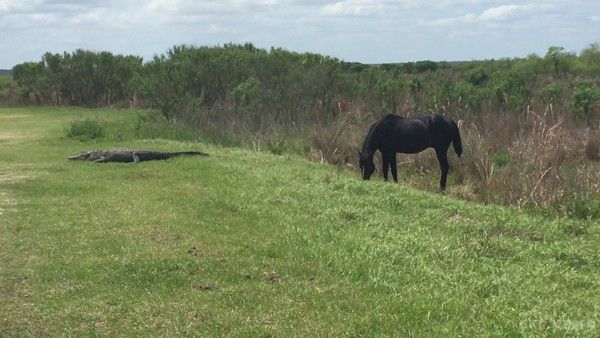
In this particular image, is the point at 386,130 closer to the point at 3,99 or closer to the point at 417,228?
the point at 417,228

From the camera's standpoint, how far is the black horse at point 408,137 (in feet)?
42.1

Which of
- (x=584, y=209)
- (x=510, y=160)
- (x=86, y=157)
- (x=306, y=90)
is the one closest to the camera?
(x=584, y=209)

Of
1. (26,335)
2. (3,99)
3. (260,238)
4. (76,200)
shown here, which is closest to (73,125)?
(76,200)

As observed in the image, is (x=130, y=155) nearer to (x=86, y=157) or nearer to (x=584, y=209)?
(x=86, y=157)

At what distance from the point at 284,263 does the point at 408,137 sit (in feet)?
20.7

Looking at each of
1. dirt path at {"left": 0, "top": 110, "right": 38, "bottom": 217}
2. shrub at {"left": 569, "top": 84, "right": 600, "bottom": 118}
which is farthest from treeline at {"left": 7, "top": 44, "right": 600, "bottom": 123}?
dirt path at {"left": 0, "top": 110, "right": 38, "bottom": 217}

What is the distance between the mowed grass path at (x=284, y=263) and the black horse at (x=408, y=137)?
1.45 metres

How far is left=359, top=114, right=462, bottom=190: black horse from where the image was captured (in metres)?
12.8

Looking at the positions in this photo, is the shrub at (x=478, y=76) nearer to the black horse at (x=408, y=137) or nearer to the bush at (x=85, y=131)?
the bush at (x=85, y=131)

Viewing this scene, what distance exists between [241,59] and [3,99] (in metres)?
19.3

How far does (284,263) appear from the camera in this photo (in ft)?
23.1

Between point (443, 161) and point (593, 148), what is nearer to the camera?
point (443, 161)

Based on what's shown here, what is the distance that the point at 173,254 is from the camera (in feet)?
24.1

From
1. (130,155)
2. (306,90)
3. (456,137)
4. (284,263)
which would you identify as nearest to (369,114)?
(306,90)
